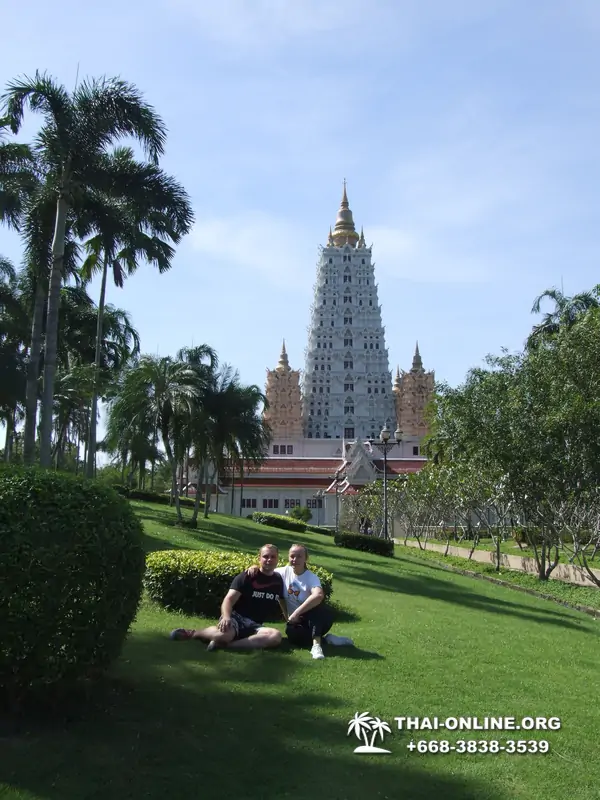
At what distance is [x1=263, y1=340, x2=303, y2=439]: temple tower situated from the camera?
340ft

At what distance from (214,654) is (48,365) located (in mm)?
11581

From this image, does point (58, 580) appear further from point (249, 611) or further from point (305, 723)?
point (249, 611)

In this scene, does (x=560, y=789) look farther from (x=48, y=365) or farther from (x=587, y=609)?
(x=48, y=365)

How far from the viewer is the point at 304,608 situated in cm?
775

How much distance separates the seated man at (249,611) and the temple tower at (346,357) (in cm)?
9594

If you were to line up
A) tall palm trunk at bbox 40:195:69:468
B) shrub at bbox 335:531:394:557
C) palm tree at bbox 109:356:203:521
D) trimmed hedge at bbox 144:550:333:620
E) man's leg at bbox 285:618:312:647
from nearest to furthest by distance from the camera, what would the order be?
1. man's leg at bbox 285:618:312:647
2. trimmed hedge at bbox 144:550:333:620
3. tall palm trunk at bbox 40:195:69:468
4. palm tree at bbox 109:356:203:521
5. shrub at bbox 335:531:394:557

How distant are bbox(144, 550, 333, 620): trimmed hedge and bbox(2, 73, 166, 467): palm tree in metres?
8.87

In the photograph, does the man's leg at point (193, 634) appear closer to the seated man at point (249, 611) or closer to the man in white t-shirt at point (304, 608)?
the seated man at point (249, 611)

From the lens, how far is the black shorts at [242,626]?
774 centimetres

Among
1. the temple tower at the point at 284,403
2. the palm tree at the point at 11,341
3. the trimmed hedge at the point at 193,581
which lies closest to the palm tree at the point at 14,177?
the palm tree at the point at 11,341

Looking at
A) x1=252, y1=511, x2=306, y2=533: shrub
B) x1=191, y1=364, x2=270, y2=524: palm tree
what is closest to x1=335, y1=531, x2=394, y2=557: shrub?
x1=191, y1=364, x2=270, y2=524: palm tree

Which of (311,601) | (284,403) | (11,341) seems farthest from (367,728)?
(284,403)

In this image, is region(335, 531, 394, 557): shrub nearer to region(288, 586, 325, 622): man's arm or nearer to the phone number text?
region(288, 586, 325, 622): man's arm

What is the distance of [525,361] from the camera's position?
22.6 meters
